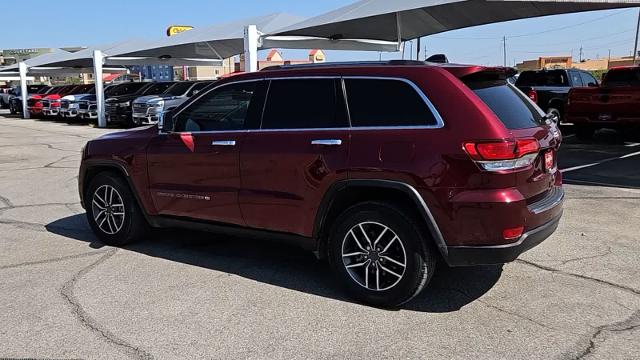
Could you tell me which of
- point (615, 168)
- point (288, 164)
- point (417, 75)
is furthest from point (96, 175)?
point (615, 168)

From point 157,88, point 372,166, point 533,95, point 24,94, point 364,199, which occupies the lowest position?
point 364,199

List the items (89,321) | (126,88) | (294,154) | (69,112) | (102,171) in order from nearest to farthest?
1. (89,321)
2. (294,154)
3. (102,171)
4. (126,88)
5. (69,112)

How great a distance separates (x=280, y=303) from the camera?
14.3 feet

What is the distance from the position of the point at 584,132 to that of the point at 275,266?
497 inches

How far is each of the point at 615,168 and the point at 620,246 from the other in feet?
17.9

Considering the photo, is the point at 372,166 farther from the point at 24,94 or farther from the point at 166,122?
the point at 24,94

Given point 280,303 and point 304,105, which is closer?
point 280,303

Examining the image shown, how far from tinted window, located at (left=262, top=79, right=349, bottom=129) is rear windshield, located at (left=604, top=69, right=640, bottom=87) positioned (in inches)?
481

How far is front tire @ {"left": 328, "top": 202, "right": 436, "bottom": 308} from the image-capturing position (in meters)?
4.07

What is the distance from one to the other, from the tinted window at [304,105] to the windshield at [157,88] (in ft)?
64.2

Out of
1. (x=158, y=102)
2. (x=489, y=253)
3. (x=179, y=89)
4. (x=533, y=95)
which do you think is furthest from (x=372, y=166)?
(x=179, y=89)

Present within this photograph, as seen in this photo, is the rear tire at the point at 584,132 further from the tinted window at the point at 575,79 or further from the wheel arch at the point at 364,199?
the wheel arch at the point at 364,199

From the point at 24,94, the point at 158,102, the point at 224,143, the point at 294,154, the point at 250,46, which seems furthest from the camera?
the point at 24,94

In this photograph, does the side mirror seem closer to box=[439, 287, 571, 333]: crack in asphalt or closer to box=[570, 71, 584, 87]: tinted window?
box=[439, 287, 571, 333]: crack in asphalt
